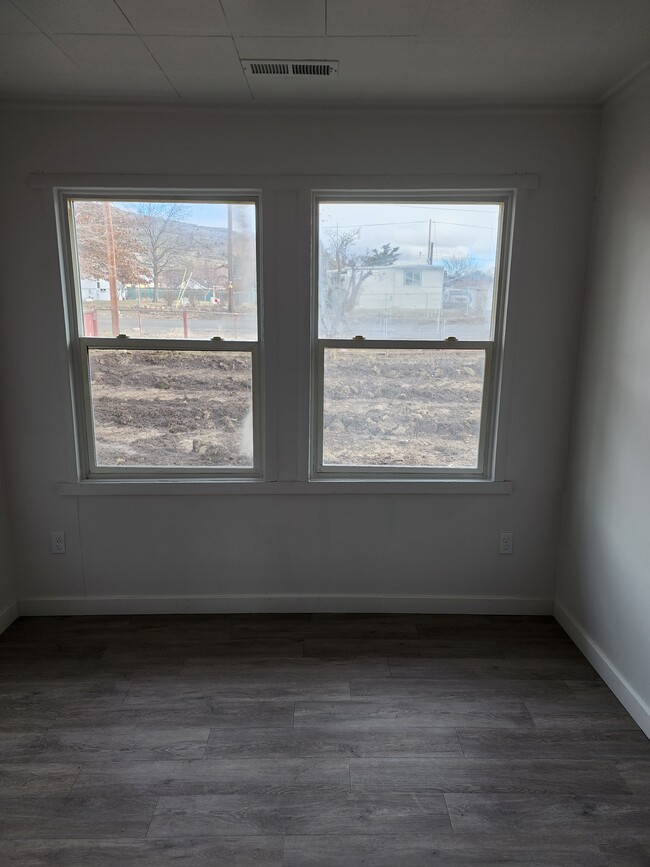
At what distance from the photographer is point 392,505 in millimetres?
2842

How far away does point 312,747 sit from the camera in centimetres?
199

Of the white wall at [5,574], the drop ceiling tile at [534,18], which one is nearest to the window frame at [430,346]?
the drop ceiling tile at [534,18]

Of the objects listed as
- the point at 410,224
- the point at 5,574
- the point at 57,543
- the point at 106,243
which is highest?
the point at 410,224

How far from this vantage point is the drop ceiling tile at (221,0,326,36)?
5.45ft

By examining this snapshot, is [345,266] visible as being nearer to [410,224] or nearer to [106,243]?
[410,224]

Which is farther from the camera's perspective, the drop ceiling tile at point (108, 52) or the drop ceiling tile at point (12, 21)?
the drop ceiling tile at point (108, 52)

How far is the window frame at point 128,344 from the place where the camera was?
8.44 ft

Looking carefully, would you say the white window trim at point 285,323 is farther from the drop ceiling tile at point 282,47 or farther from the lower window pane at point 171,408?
the drop ceiling tile at point 282,47

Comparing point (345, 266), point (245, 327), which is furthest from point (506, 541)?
point (245, 327)

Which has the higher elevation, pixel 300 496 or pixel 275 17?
pixel 275 17

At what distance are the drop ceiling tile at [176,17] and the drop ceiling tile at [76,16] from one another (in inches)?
1.8

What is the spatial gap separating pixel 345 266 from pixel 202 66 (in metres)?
1.03

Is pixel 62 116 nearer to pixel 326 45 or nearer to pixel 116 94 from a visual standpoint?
pixel 116 94

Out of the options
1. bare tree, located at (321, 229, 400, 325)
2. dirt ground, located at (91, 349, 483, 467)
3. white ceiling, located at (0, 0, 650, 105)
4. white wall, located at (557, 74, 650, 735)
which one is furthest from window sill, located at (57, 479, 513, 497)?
white ceiling, located at (0, 0, 650, 105)
